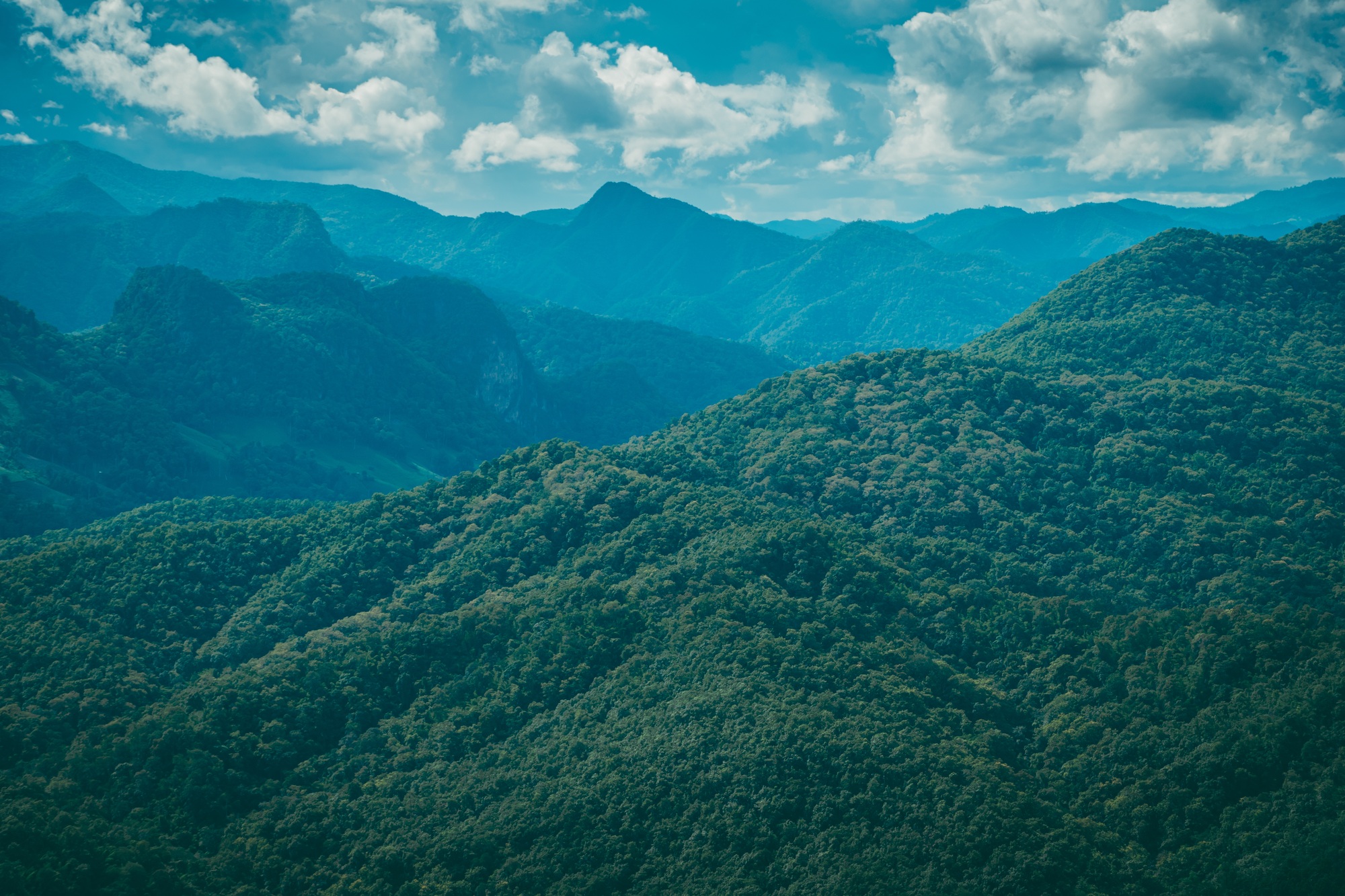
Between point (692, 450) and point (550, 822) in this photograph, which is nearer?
point (550, 822)

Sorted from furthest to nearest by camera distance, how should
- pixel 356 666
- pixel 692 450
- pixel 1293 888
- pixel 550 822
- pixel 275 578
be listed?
pixel 692 450 < pixel 275 578 < pixel 356 666 < pixel 550 822 < pixel 1293 888

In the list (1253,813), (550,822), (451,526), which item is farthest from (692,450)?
(1253,813)

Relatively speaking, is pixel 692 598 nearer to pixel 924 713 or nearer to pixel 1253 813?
pixel 924 713

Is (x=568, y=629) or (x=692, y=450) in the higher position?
(x=692, y=450)

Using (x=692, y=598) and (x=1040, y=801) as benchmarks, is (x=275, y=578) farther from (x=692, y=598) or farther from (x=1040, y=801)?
(x=1040, y=801)

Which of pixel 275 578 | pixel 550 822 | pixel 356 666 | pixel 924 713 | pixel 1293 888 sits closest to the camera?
pixel 1293 888

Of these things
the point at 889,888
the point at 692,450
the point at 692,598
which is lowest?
the point at 889,888
